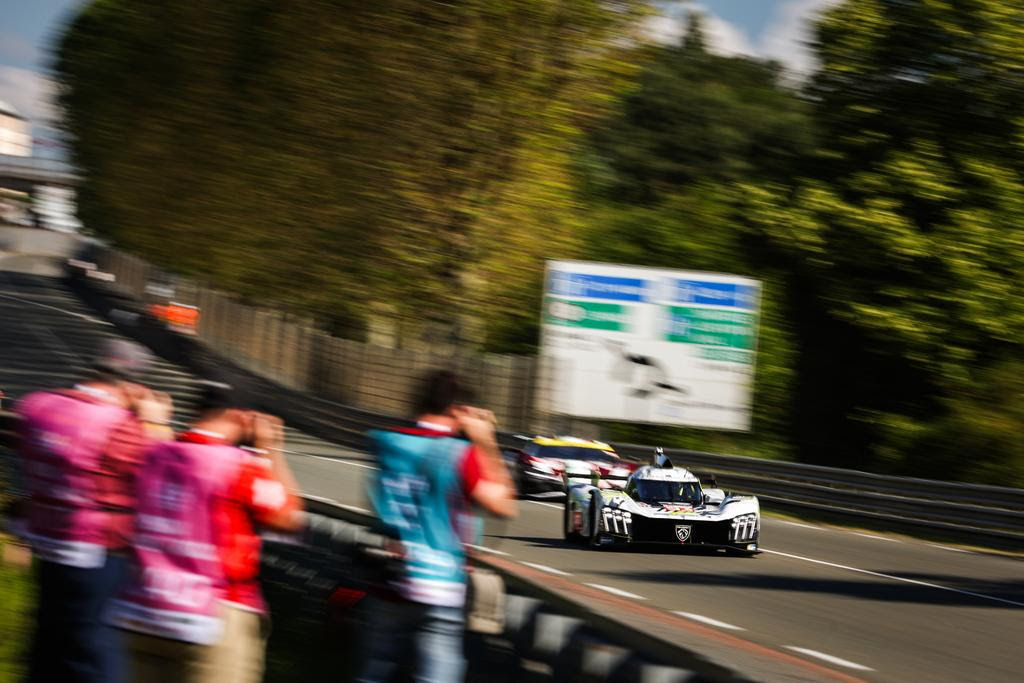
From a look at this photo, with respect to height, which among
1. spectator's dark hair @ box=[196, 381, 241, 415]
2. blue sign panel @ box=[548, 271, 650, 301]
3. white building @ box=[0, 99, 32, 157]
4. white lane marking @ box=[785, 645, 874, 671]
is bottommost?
white lane marking @ box=[785, 645, 874, 671]

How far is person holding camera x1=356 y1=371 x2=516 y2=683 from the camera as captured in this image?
525 centimetres

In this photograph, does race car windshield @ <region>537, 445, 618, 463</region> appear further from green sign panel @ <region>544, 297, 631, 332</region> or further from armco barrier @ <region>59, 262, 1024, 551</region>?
green sign panel @ <region>544, 297, 631, 332</region>

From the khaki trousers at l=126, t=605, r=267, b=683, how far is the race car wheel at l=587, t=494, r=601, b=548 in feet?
36.5

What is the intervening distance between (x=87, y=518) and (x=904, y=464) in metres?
26.2

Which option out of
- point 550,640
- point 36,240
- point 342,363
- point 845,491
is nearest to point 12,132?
point 36,240

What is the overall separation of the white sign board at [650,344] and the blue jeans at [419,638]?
24.2 m

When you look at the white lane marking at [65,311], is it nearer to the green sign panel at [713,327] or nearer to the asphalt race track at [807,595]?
the green sign panel at [713,327]

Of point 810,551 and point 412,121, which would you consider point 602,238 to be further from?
point 810,551

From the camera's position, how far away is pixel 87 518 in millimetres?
6055

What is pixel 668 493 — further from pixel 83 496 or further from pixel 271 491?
pixel 271 491

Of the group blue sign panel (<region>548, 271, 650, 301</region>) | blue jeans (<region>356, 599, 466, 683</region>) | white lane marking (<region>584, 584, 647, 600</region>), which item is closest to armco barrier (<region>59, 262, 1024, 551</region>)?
white lane marking (<region>584, 584, 647, 600</region>)

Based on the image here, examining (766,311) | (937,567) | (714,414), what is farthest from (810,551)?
(766,311)

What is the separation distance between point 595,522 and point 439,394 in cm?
1108

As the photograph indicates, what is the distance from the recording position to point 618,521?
1595 cm
